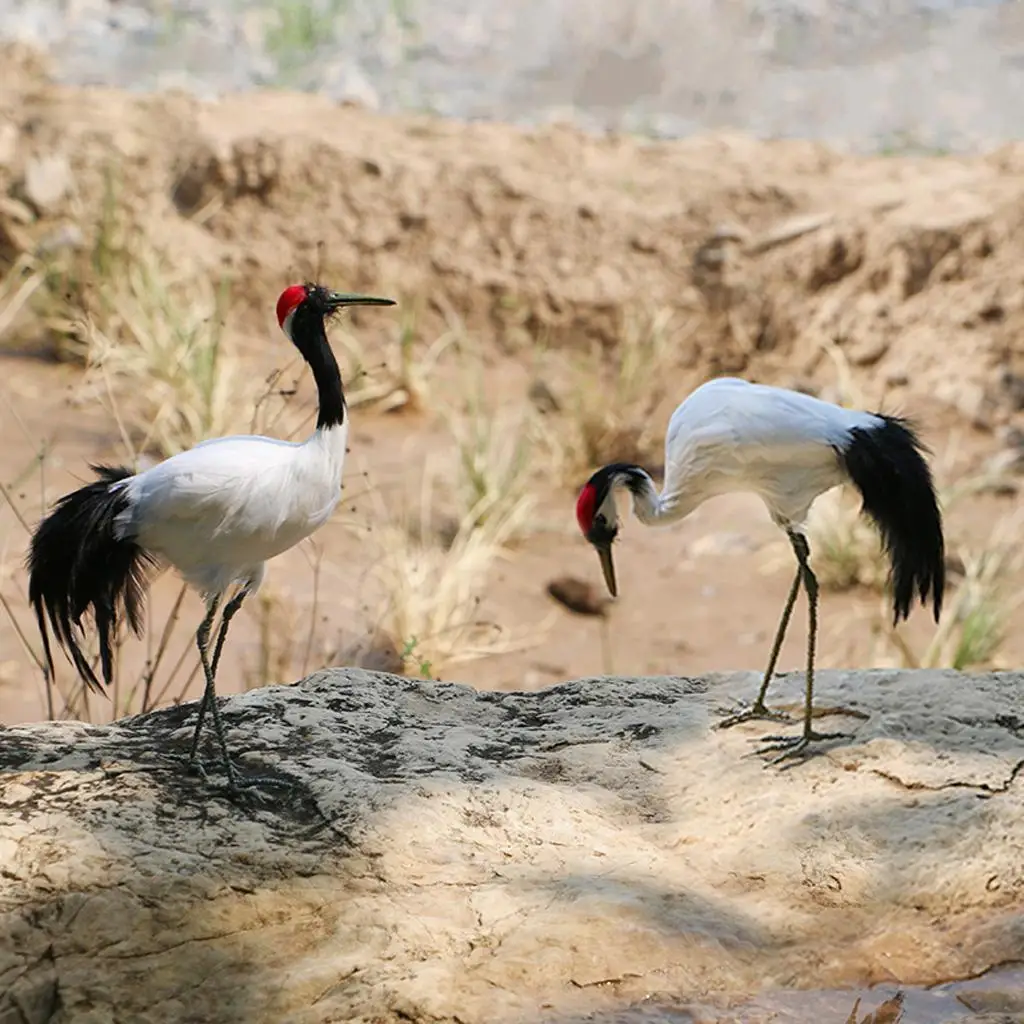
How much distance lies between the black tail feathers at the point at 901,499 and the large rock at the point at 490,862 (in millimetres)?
293

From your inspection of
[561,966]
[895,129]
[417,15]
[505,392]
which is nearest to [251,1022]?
[561,966]

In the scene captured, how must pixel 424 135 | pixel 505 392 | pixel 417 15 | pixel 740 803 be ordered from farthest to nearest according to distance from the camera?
pixel 417 15
pixel 424 135
pixel 505 392
pixel 740 803

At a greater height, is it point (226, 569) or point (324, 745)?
point (226, 569)

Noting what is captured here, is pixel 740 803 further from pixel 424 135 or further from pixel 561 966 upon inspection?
pixel 424 135

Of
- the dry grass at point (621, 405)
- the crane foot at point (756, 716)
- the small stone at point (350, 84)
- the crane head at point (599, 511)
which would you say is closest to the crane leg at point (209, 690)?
the crane head at point (599, 511)

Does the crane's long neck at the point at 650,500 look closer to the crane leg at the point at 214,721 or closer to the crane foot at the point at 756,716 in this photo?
the crane foot at the point at 756,716

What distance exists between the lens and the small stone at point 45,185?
7.79m

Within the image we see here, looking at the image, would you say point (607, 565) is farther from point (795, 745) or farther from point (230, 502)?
point (230, 502)

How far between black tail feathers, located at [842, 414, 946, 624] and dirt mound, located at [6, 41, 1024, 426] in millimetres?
4606

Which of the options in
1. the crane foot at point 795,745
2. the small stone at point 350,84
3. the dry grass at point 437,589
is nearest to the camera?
the crane foot at point 795,745

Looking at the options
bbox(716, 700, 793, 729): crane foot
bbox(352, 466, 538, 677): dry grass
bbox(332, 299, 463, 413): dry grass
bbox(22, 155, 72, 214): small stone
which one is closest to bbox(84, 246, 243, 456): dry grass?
bbox(332, 299, 463, 413): dry grass

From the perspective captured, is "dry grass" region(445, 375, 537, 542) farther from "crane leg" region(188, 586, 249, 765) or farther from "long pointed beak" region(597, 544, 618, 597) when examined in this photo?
"crane leg" region(188, 586, 249, 765)

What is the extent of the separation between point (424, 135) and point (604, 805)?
268 inches

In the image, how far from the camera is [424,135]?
897 centimetres
